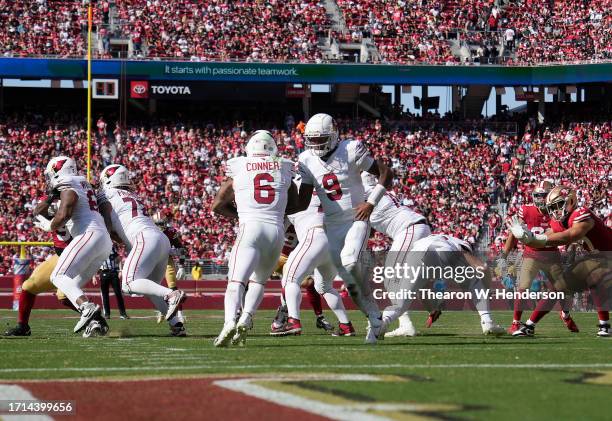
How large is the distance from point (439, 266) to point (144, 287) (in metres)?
3.36

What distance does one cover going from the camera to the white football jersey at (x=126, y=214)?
12.0 m

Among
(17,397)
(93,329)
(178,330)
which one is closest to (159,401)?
(17,397)

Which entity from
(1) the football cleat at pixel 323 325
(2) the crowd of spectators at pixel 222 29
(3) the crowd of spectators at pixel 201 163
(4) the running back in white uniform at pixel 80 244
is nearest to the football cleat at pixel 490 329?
(1) the football cleat at pixel 323 325

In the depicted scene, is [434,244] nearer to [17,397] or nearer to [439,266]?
[439,266]

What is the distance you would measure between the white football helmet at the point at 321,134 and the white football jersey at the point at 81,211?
2.48 m

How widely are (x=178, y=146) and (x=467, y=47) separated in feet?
Result: 37.9

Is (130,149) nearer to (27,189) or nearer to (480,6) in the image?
(27,189)

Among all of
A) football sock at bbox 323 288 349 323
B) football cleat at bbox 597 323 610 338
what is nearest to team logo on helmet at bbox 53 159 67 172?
football sock at bbox 323 288 349 323

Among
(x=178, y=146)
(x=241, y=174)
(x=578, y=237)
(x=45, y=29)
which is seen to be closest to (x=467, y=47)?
(x=178, y=146)

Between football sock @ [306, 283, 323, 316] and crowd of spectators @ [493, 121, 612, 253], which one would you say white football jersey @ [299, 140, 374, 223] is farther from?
crowd of spectators @ [493, 121, 612, 253]

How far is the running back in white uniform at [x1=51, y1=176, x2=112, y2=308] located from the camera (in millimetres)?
11180

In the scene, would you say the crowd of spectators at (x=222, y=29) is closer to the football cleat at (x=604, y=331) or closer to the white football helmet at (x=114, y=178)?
the white football helmet at (x=114, y=178)

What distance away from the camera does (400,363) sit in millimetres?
7340

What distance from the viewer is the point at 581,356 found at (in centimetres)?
826
